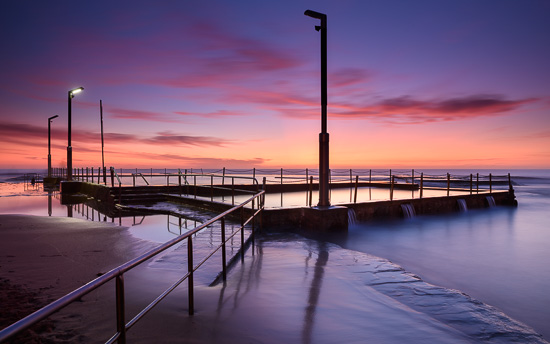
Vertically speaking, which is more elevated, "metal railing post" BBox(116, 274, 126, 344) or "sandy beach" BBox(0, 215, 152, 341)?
"metal railing post" BBox(116, 274, 126, 344)

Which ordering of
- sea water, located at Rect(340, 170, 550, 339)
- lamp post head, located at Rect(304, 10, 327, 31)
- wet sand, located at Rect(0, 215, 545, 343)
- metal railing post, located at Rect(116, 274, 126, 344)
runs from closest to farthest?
metal railing post, located at Rect(116, 274, 126, 344), wet sand, located at Rect(0, 215, 545, 343), sea water, located at Rect(340, 170, 550, 339), lamp post head, located at Rect(304, 10, 327, 31)

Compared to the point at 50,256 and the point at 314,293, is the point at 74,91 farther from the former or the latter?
the point at 314,293

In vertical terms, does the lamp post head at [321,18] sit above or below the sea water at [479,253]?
above

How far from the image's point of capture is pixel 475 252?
8891mm

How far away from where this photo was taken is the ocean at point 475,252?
225 inches

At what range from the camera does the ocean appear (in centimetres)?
571

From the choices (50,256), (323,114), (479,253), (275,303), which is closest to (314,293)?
(275,303)

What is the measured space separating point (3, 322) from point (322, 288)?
145 inches

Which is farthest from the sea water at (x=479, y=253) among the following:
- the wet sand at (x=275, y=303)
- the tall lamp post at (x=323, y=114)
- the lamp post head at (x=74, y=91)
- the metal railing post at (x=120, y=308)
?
the lamp post head at (x=74, y=91)

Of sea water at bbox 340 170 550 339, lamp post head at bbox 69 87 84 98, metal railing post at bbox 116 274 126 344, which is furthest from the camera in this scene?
lamp post head at bbox 69 87 84 98

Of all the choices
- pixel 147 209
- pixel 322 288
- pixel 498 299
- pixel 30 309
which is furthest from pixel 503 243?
pixel 147 209

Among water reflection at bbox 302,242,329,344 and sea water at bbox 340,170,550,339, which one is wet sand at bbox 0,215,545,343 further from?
sea water at bbox 340,170,550,339

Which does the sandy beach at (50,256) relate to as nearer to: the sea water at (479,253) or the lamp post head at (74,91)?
the sea water at (479,253)

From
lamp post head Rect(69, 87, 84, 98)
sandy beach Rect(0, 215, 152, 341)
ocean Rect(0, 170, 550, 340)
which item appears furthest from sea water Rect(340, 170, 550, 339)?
lamp post head Rect(69, 87, 84, 98)
